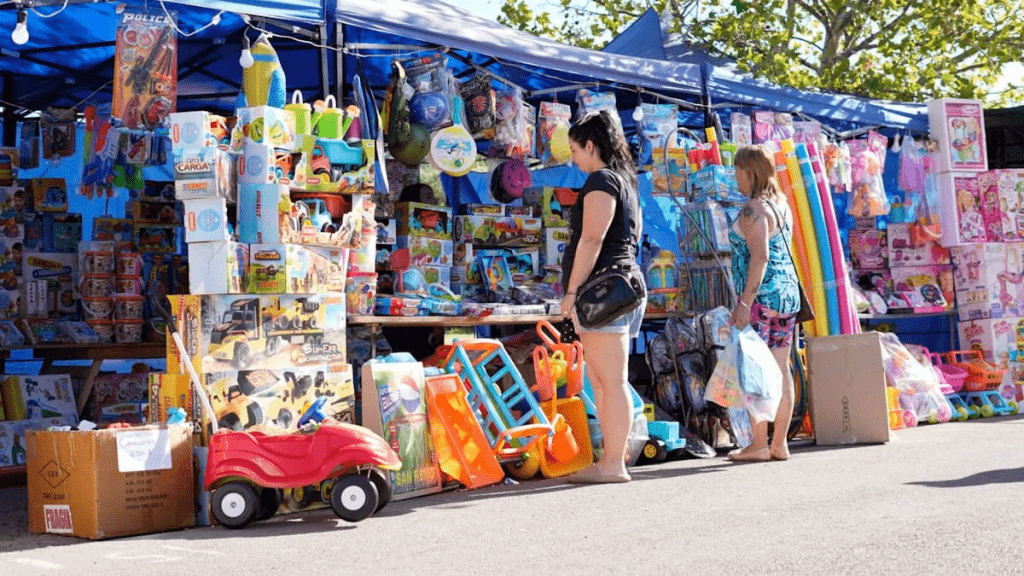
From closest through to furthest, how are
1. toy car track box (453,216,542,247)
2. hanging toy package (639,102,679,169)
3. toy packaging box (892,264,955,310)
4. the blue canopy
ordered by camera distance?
hanging toy package (639,102,679,169) < toy car track box (453,216,542,247) < the blue canopy < toy packaging box (892,264,955,310)

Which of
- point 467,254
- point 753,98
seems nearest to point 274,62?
point 467,254

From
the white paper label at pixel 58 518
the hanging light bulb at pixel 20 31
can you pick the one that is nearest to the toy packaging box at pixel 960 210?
the hanging light bulb at pixel 20 31

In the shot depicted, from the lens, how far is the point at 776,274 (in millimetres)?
6910

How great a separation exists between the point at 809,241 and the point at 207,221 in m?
4.45

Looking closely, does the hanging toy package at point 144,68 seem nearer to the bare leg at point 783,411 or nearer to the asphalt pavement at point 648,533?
the asphalt pavement at point 648,533

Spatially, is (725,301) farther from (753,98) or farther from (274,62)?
(274,62)

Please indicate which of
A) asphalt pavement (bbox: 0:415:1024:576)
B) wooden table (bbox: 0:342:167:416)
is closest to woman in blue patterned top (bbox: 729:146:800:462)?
asphalt pavement (bbox: 0:415:1024:576)

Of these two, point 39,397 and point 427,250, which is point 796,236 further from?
point 39,397

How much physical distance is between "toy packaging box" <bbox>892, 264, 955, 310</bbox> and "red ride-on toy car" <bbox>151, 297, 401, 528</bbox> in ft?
21.8

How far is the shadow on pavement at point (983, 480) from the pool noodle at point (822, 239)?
2.73 metres

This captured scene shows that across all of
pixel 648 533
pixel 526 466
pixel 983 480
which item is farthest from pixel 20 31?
pixel 983 480

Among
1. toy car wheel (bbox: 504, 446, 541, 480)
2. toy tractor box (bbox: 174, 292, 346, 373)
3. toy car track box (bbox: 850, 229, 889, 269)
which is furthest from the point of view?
toy car track box (bbox: 850, 229, 889, 269)

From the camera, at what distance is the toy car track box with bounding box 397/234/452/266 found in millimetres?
8344

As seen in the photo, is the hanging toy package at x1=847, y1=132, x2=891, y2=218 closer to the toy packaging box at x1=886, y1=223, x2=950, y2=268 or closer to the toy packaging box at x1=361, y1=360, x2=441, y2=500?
the toy packaging box at x1=886, y1=223, x2=950, y2=268
